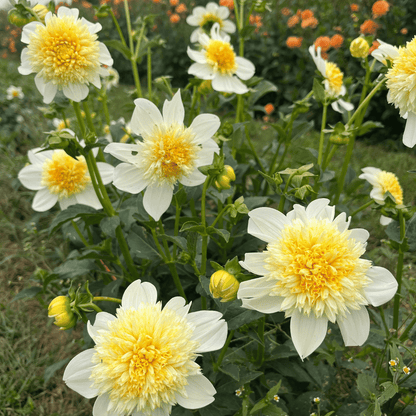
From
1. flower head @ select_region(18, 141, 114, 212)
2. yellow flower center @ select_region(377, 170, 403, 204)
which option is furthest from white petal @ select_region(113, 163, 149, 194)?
yellow flower center @ select_region(377, 170, 403, 204)

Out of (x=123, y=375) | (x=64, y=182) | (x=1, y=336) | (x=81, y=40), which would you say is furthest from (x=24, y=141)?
(x=123, y=375)

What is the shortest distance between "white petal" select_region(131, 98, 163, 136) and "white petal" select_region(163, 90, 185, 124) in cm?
3

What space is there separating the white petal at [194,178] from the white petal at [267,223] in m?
0.25

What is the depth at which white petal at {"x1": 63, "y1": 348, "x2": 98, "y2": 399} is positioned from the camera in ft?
3.09

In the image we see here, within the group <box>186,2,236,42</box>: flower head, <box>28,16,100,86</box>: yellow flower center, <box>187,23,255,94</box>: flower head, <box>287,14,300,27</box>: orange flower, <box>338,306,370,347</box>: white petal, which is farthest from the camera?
<box>287,14,300,27</box>: orange flower

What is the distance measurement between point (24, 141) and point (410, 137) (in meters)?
3.55

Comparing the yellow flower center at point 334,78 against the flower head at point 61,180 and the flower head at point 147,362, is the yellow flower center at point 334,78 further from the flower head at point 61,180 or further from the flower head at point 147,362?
the flower head at point 147,362

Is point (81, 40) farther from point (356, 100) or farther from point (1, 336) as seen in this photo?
point (356, 100)

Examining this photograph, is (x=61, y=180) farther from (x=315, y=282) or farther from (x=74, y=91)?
(x=315, y=282)

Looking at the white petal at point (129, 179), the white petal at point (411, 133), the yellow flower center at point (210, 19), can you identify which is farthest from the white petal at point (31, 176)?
the white petal at point (411, 133)

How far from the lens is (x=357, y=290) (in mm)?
923

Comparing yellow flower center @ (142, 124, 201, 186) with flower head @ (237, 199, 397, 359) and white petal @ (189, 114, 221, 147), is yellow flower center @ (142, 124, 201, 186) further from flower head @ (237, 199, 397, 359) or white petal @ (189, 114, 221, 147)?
flower head @ (237, 199, 397, 359)

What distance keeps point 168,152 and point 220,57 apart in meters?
0.82

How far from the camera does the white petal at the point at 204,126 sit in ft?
3.69
